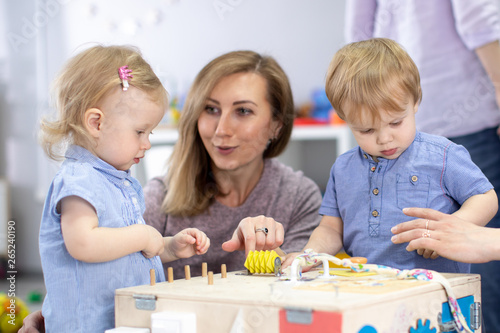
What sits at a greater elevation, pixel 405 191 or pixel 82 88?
pixel 82 88

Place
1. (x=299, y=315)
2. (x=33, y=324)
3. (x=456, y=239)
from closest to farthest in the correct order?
(x=299, y=315), (x=456, y=239), (x=33, y=324)

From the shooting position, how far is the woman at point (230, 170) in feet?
5.00

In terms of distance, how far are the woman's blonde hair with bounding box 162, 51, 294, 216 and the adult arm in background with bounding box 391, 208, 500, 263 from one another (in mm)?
711

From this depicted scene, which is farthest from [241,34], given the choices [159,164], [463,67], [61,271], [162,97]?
[61,271]

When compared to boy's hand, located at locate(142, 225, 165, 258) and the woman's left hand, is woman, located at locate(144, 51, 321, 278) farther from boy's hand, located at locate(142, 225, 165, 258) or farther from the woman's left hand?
boy's hand, located at locate(142, 225, 165, 258)

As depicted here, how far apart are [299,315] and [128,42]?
339 cm

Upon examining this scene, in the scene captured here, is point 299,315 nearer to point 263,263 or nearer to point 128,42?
point 263,263

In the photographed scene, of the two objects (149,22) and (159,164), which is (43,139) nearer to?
(159,164)

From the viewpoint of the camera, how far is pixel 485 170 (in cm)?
161

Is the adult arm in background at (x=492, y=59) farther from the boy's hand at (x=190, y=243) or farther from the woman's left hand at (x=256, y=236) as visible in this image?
the boy's hand at (x=190, y=243)

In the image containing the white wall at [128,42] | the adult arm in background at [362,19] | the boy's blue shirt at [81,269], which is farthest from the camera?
the white wall at [128,42]

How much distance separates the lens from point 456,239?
3.10 feet

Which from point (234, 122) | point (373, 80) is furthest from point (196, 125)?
point (373, 80)

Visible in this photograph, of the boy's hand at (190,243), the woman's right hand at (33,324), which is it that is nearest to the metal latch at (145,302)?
the boy's hand at (190,243)
